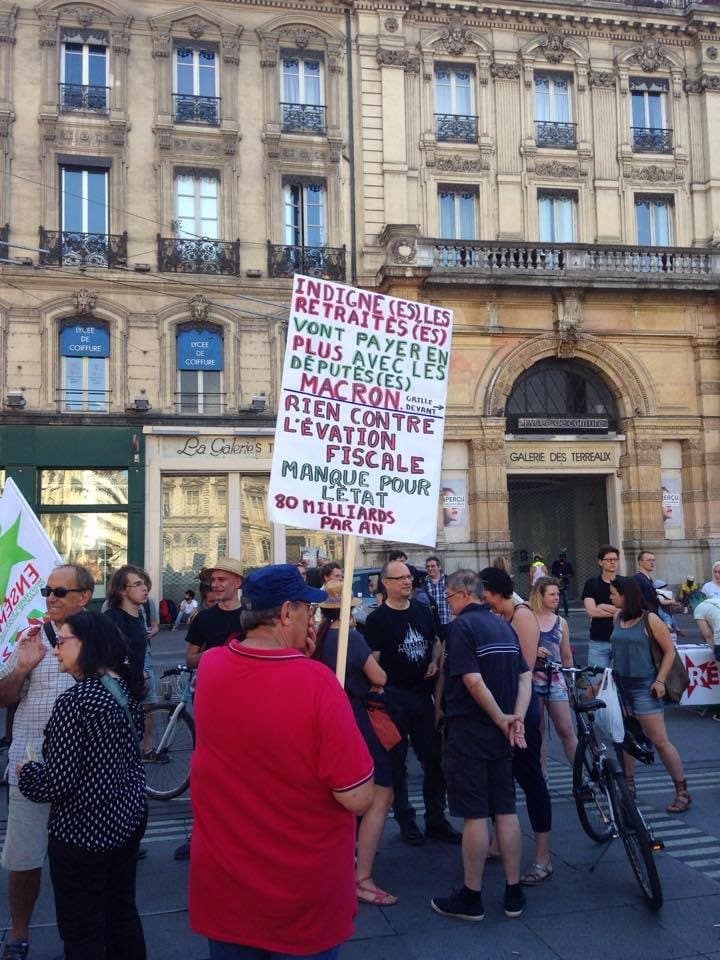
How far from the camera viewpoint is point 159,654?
1688cm

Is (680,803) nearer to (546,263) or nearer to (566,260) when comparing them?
(546,263)

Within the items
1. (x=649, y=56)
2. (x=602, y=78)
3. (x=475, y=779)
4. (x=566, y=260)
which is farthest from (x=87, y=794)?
(x=649, y=56)

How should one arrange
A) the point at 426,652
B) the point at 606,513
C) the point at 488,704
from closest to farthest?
the point at 488,704
the point at 426,652
the point at 606,513

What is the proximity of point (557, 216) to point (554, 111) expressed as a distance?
3.02 metres

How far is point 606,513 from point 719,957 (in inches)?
822

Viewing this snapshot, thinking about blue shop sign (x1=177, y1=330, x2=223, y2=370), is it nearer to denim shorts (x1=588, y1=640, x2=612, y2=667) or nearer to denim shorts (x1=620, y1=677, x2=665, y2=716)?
denim shorts (x1=588, y1=640, x2=612, y2=667)

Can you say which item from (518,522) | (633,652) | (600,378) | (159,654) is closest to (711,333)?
(600,378)

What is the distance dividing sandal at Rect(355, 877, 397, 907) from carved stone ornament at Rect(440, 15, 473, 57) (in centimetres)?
2339

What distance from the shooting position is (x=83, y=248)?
70.7 ft

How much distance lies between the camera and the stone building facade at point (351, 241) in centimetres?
2144

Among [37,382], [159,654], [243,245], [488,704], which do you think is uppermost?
[243,245]

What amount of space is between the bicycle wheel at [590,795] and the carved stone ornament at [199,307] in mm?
18024

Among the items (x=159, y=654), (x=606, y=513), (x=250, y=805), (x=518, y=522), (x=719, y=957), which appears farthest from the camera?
(x=518, y=522)

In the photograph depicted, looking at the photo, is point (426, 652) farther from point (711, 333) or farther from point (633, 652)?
point (711, 333)
